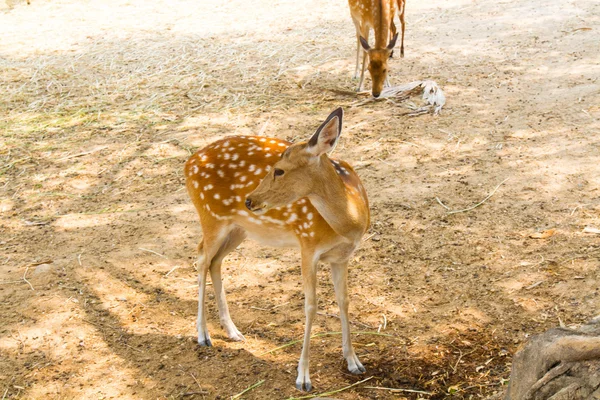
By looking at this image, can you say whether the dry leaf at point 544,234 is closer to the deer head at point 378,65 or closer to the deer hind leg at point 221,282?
the deer hind leg at point 221,282

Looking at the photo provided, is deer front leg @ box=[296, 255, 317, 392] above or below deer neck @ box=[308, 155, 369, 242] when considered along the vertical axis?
below

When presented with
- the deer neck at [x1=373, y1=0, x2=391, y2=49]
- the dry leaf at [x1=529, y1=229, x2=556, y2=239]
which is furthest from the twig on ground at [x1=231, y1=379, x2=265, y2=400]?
the deer neck at [x1=373, y1=0, x2=391, y2=49]

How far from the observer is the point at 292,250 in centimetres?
552

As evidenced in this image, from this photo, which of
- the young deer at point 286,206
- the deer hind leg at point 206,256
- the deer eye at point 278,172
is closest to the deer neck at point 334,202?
the young deer at point 286,206

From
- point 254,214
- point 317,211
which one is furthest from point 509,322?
point 254,214


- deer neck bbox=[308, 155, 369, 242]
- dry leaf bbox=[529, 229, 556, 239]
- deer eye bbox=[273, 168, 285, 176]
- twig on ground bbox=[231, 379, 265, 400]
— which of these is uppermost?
deer eye bbox=[273, 168, 285, 176]

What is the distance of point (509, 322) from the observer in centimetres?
432

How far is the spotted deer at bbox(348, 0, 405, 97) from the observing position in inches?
336

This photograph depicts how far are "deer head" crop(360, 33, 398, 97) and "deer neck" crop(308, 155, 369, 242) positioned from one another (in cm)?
487

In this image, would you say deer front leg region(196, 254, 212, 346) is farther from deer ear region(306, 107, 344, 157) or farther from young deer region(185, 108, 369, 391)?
deer ear region(306, 107, 344, 157)

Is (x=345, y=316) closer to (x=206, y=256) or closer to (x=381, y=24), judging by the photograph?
(x=206, y=256)

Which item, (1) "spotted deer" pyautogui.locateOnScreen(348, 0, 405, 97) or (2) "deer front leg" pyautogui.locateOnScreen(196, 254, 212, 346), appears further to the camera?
(1) "spotted deer" pyautogui.locateOnScreen(348, 0, 405, 97)

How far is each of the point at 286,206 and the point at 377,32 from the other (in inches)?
216

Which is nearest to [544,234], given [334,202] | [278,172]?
[334,202]
